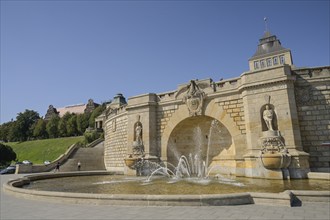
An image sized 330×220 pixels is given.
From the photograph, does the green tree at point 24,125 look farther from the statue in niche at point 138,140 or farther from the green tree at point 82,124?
the statue in niche at point 138,140

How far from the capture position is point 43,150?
186ft

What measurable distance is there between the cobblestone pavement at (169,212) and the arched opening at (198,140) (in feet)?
39.4

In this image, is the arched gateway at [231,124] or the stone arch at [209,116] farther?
the stone arch at [209,116]

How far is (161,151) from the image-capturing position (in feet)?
63.1

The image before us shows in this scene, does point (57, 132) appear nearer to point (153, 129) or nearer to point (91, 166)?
point (91, 166)

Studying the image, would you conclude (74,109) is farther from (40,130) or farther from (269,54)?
(269,54)

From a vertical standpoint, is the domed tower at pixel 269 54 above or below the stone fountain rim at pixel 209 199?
above

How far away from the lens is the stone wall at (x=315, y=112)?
13859 mm

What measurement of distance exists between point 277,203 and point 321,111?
10517 millimetres

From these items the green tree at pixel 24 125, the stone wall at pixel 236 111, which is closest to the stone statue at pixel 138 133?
the stone wall at pixel 236 111

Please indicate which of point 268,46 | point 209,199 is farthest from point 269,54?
point 209,199

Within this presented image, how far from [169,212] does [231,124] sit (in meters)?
11.7

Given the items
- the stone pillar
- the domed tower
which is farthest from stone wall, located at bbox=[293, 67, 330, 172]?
the domed tower

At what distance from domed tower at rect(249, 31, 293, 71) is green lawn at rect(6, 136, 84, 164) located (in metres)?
44.1
